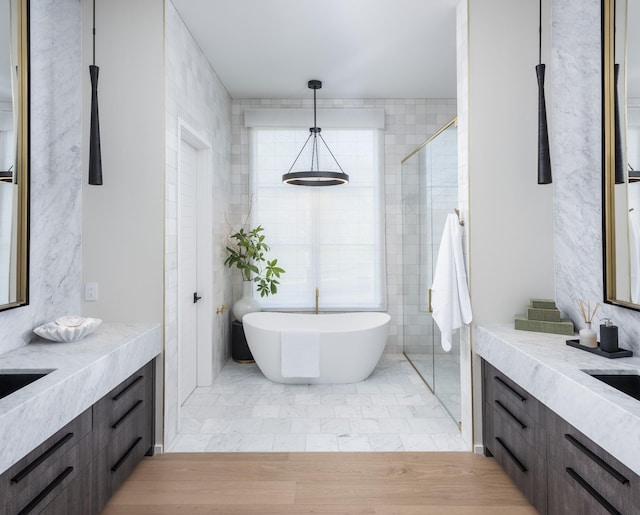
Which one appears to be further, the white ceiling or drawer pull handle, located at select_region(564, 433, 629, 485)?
the white ceiling

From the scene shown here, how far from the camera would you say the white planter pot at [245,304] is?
4.41 m

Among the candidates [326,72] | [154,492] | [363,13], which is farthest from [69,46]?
[154,492]

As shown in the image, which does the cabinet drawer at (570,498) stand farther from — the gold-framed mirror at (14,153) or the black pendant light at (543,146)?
the gold-framed mirror at (14,153)

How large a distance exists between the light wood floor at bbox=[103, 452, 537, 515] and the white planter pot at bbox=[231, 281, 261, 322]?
6.26ft

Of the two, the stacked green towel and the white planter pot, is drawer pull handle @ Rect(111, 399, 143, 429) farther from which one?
the stacked green towel

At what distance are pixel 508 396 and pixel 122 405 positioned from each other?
1.98 m

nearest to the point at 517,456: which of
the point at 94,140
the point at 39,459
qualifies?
the point at 39,459

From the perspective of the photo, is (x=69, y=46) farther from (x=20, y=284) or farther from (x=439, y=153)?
(x=439, y=153)

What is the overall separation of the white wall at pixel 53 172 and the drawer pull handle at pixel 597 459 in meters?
2.46

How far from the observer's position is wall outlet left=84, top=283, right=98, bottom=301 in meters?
2.57

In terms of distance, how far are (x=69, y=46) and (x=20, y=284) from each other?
1399mm

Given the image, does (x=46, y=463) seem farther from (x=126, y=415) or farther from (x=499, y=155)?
(x=499, y=155)

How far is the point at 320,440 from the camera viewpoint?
2.79 metres

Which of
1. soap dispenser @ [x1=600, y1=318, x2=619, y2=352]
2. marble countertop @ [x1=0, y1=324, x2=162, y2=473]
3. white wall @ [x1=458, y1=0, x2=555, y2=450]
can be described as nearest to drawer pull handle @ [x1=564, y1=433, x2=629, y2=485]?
soap dispenser @ [x1=600, y1=318, x2=619, y2=352]
